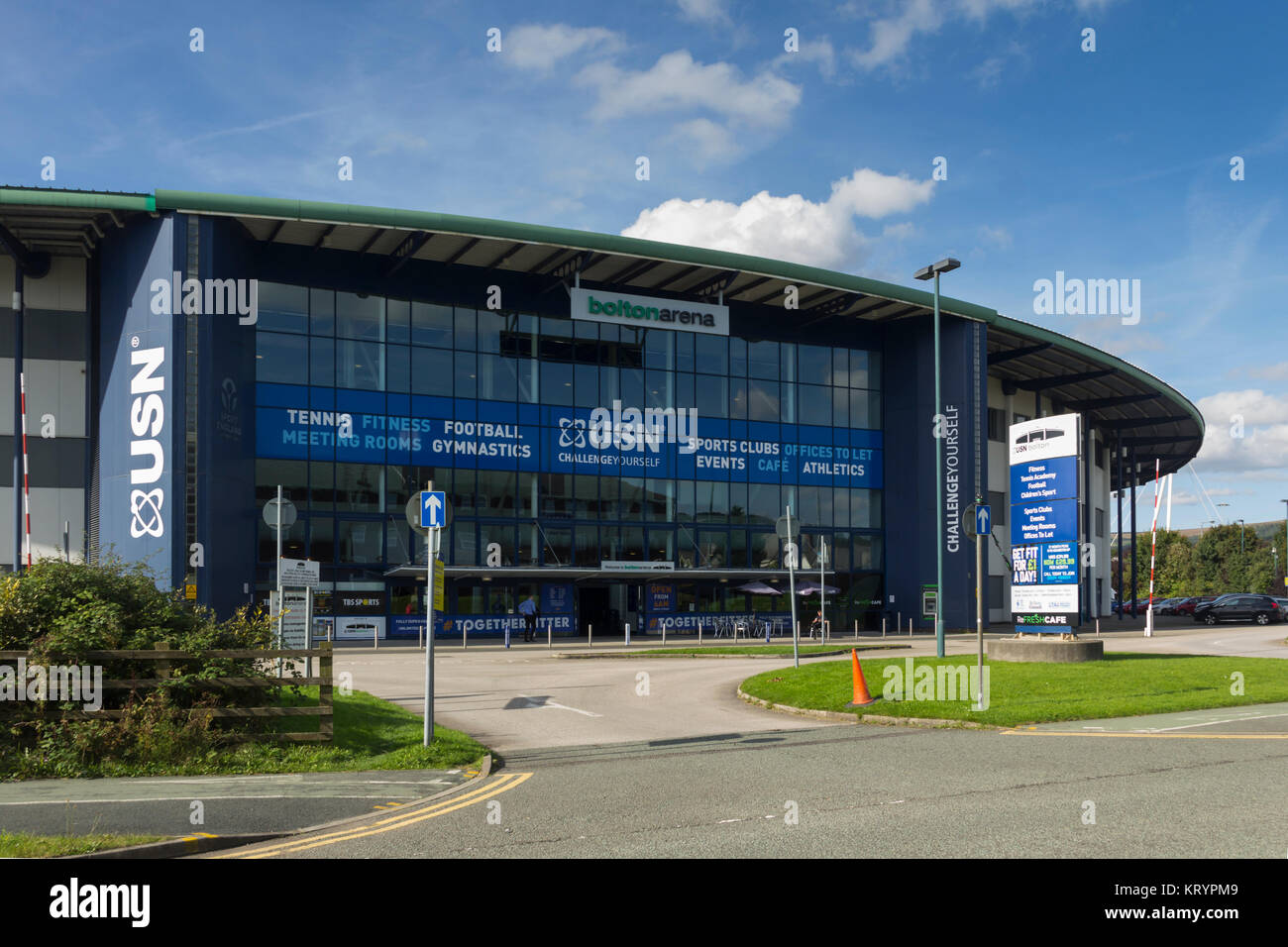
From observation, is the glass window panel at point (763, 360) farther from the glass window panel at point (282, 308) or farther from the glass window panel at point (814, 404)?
the glass window panel at point (282, 308)

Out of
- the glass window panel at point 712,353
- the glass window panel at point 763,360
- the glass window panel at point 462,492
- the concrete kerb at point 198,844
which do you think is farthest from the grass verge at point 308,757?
the glass window panel at point 763,360

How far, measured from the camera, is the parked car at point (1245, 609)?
51.0 metres

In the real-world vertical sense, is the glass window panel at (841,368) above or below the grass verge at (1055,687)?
above

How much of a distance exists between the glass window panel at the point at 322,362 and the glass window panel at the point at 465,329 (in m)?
4.99

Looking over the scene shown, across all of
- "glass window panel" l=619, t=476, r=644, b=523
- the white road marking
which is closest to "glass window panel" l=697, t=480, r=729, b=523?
"glass window panel" l=619, t=476, r=644, b=523

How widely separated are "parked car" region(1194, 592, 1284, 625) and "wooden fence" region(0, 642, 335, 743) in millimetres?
50858

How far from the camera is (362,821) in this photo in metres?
8.52

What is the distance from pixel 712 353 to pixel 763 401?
133 inches

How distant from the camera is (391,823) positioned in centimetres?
838
